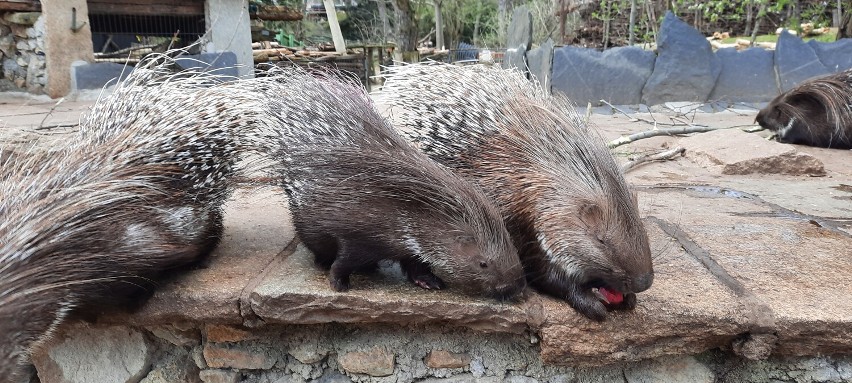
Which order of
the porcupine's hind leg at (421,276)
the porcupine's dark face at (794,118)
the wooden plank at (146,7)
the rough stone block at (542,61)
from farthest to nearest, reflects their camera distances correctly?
the wooden plank at (146,7) → the rough stone block at (542,61) → the porcupine's dark face at (794,118) → the porcupine's hind leg at (421,276)

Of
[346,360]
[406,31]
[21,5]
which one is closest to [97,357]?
[346,360]

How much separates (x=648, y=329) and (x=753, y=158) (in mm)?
2762

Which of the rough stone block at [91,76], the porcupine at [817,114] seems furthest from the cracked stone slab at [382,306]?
the rough stone block at [91,76]

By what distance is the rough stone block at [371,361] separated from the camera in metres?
1.85

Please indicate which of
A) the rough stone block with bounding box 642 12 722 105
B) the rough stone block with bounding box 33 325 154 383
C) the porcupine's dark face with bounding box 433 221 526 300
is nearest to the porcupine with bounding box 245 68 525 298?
the porcupine's dark face with bounding box 433 221 526 300

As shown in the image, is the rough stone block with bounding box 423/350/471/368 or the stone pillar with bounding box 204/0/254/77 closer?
the rough stone block with bounding box 423/350/471/368

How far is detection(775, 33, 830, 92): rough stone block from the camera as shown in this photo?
8086 mm

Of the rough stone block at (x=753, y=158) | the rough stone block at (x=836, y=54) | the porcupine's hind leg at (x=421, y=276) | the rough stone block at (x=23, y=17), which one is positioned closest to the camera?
the porcupine's hind leg at (x=421, y=276)

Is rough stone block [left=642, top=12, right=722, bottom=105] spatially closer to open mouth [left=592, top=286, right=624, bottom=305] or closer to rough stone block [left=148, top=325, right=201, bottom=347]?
open mouth [left=592, top=286, right=624, bottom=305]

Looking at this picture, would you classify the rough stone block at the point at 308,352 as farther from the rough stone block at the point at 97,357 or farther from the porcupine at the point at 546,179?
the porcupine at the point at 546,179

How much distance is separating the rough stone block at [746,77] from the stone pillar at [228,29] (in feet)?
23.1

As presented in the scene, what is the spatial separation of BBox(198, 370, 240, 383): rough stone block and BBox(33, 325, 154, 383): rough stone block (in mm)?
182

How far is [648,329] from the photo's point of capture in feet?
5.52

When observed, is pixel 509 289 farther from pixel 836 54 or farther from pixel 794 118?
pixel 836 54
